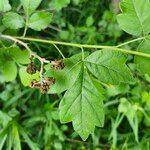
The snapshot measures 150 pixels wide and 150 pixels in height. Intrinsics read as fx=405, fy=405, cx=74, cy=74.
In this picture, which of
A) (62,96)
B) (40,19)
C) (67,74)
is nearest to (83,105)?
(67,74)

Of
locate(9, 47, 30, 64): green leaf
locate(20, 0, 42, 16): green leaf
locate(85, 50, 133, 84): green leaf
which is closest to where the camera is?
locate(85, 50, 133, 84): green leaf

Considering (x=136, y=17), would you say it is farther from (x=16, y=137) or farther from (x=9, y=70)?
(x=16, y=137)

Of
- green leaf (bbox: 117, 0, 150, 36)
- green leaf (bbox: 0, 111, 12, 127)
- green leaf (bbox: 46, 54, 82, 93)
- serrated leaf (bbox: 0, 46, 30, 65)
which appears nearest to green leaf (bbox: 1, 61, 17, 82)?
serrated leaf (bbox: 0, 46, 30, 65)

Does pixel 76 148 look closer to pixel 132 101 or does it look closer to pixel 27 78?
pixel 132 101

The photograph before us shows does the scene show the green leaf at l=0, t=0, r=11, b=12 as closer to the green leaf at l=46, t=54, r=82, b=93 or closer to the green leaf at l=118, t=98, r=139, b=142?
the green leaf at l=46, t=54, r=82, b=93

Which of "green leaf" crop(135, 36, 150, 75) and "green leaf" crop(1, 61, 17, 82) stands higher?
"green leaf" crop(135, 36, 150, 75)

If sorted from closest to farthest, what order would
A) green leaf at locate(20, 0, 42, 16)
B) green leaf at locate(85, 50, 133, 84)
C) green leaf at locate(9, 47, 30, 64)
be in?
green leaf at locate(85, 50, 133, 84), green leaf at locate(20, 0, 42, 16), green leaf at locate(9, 47, 30, 64)

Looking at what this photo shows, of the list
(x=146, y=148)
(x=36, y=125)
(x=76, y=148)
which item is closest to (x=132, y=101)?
(x=146, y=148)
